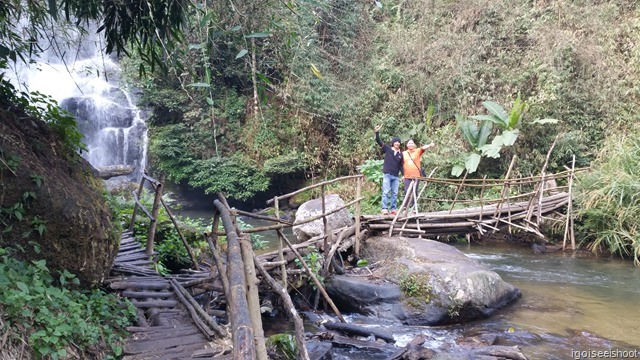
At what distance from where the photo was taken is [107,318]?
4477mm

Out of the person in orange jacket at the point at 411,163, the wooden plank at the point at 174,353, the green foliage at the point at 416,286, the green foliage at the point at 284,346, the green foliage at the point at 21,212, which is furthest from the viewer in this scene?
the person in orange jacket at the point at 411,163

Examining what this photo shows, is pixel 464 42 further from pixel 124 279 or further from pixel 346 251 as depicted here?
pixel 124 279

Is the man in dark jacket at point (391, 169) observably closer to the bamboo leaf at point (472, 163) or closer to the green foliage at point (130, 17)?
the bamboo leaf at point (472, 163)

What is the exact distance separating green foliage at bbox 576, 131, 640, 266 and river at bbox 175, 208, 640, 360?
456mm

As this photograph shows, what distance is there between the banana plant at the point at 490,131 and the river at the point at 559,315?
3.63 metres

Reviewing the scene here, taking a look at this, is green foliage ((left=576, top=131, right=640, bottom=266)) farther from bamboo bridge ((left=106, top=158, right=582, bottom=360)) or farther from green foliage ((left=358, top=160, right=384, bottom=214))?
green foliage ((left=358, top=160, right=384, bottom=214))

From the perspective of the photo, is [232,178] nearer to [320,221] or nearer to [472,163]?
[472,163]

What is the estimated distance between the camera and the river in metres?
7.04

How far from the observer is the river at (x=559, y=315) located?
23.1ft

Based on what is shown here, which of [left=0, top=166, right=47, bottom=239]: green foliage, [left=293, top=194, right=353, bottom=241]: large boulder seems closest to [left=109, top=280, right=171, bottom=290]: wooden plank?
[left=0, top=166, right=47, bottom=239]: green foliage

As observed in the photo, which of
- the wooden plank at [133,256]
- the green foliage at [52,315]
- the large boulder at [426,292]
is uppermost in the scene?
the green foliage at [52,315]

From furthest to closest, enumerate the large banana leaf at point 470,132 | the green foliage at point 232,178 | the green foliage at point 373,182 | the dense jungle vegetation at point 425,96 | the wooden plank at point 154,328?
1. the green foliage at point 232,178
2. the green foliage at point 373,182
3. the large banana leaf at point 470,132
4. the dense jungle vegetation at point 425,96
5. the wooden plank at point 154,328

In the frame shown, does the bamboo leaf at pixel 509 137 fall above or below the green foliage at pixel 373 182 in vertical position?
above

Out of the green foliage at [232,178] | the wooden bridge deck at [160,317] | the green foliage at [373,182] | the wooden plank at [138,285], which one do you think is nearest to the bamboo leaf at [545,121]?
the green foliage at [373,182]
